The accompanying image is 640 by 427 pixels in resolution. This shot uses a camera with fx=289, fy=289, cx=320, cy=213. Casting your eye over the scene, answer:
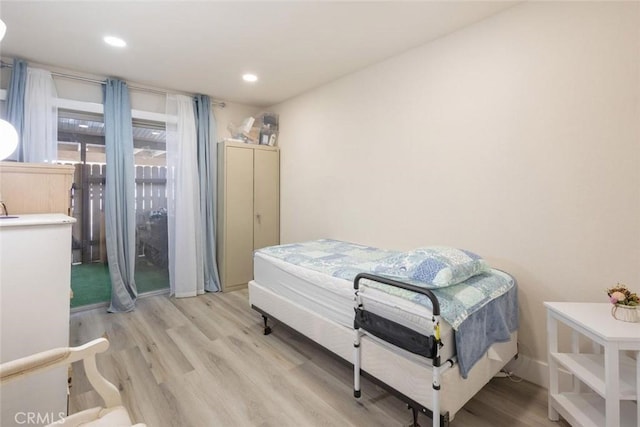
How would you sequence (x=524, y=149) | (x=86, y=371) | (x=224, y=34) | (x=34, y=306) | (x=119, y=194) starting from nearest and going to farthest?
(x=86, y=371) → (x=34, y=306) → (x=524, y=149) → (x=224, y=34) → (x=119, y=194)

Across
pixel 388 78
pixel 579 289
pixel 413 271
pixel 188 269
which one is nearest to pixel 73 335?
pixel 188 269

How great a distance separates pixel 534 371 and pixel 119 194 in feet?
14.0

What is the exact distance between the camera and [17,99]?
2.75 m

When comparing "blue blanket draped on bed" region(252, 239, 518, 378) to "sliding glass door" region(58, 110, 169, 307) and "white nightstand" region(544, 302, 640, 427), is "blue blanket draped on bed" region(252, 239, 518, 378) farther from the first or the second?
"sliding glass door" region(58, 110, 169, 307)

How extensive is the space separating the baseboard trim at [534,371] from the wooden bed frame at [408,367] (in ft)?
0.48

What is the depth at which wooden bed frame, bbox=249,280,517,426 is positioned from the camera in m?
1.48

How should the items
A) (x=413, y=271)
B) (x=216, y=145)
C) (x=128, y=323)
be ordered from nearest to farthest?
(x=413, y=271) → (x=128, y=323) → (x=216, y=145)

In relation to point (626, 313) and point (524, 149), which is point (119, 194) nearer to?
point (524, 149)

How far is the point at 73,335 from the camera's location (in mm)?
2762

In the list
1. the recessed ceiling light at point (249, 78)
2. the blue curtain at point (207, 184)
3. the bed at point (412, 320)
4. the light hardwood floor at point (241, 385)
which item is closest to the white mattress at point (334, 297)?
the bed at point (412, 320)

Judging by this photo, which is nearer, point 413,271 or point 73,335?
point 413,271

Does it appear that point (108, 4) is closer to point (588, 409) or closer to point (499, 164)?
point (499, 164)

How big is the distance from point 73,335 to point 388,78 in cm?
395

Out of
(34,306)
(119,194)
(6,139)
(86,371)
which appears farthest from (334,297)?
(119,194)
